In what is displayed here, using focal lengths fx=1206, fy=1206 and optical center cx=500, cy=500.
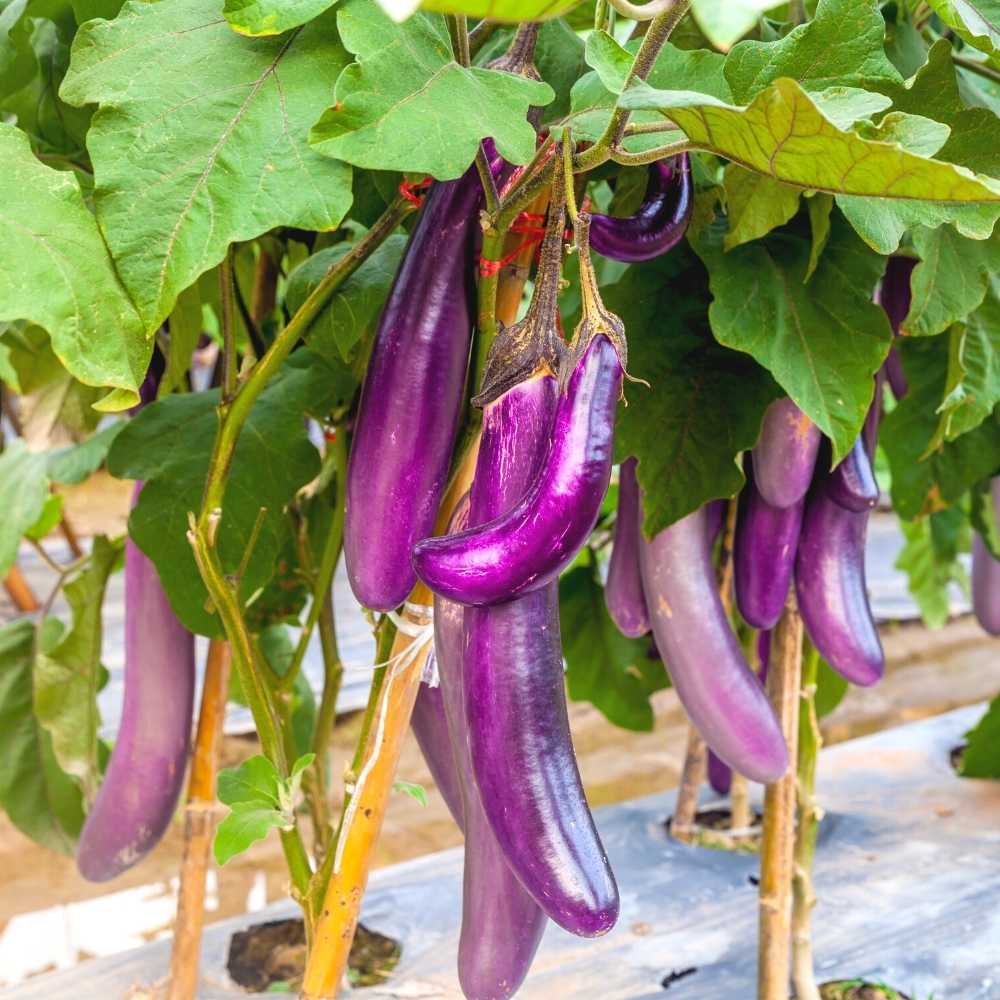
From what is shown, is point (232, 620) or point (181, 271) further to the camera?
point (232, 620)

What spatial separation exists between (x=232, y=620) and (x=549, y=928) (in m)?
0.50

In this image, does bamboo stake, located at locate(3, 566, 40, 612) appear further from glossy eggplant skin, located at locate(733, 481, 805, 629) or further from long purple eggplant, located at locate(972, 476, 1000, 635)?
glossy eggplant skin, located at locate(733, 481, 805, 629)

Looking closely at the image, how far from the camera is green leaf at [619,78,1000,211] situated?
0.32 metres

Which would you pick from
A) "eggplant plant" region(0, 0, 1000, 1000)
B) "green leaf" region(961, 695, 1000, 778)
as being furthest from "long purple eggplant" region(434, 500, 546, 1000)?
"green leaf" region(961, 695, 1000, 778)

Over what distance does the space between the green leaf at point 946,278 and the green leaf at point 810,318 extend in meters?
0.02

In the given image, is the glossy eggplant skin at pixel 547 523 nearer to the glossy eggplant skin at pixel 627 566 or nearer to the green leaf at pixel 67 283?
the green leaf at pixel 67 283

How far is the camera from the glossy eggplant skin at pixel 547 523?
0.36 m

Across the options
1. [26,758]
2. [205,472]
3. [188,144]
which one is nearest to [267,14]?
[188,144]

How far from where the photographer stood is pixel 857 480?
22.5 inches

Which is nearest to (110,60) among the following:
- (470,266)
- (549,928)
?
(470,266)

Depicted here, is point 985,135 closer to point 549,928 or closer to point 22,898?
point 549,928

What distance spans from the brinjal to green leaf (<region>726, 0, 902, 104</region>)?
128 mm

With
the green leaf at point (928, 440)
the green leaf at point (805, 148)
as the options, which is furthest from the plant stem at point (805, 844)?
the green leaf at point (805, 148)

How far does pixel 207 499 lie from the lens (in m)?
0.50
